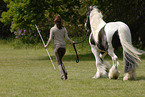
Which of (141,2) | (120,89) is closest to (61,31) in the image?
(120,89)

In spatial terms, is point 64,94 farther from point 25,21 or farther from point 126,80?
point 25,21

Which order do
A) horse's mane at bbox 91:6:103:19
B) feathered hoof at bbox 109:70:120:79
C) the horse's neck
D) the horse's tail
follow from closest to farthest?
the horse's tail < feathered hoof at bbox 109:70:120:79 < the horse's neck < horse's mane at bbox 91:6:103:19

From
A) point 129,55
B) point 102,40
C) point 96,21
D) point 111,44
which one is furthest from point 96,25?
point 129,55

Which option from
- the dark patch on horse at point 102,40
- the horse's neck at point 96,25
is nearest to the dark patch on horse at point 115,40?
the dark patch on horse at point 102,40

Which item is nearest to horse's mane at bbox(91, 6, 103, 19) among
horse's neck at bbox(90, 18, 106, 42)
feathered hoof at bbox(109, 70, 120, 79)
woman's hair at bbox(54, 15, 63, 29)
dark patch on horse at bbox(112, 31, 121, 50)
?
horse's neck at bbox(90, 18, 106, 42)

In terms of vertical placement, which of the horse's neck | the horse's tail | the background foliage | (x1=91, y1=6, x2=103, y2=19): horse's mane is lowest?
the background foliage

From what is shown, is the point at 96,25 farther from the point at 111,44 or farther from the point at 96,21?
the point at 111,44

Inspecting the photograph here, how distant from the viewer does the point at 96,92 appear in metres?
8.23

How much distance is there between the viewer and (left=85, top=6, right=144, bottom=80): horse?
32.4 ft

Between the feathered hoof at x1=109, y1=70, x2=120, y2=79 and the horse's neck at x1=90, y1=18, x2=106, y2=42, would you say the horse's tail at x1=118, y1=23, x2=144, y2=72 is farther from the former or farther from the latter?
the horse's neck at x1=90, y1=18, x2=106, y2=42

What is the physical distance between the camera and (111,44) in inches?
414

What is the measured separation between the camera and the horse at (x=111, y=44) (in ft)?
32.4

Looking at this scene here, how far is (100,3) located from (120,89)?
13.2 meters

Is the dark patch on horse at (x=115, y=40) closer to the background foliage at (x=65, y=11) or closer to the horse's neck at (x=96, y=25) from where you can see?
the horse's neck at (x=96, y=25)
